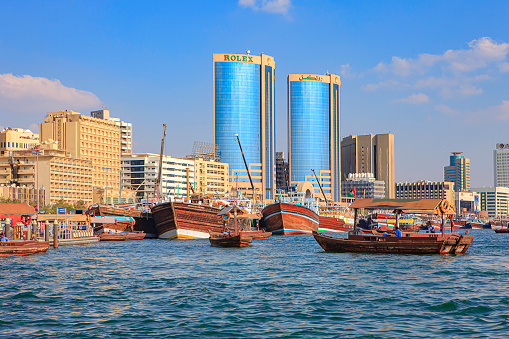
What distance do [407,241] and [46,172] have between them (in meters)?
145

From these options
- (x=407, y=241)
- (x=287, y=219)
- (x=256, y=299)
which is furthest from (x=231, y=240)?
(x=287, y=219)

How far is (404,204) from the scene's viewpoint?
60844 mm

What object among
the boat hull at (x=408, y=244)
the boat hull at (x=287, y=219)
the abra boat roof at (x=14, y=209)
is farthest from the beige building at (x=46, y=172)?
the boat hull at (x=408, y=244)

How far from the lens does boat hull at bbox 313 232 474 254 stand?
180 ft

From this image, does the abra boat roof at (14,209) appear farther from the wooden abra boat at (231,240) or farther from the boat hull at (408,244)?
the boat hull at (408,244)

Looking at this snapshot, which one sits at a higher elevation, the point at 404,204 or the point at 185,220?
the point at 404,204

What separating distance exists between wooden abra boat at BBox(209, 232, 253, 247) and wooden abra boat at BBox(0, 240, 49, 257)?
67.8ft

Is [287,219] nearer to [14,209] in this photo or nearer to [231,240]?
[231,240]

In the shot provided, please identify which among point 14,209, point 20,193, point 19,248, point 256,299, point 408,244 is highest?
point 20,193

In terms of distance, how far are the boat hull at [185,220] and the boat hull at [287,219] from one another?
19.8m

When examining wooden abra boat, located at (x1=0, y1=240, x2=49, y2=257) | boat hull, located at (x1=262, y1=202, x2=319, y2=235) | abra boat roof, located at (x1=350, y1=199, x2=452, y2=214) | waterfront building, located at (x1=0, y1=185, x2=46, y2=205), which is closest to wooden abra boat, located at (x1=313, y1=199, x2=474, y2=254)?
abra boat roof, located at (x1=350, y1=199, x2=452, y2=214)

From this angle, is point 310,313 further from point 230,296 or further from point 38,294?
point 38,294

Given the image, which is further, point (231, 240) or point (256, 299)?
point (231, 240)

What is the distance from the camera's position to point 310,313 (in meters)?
27.8
